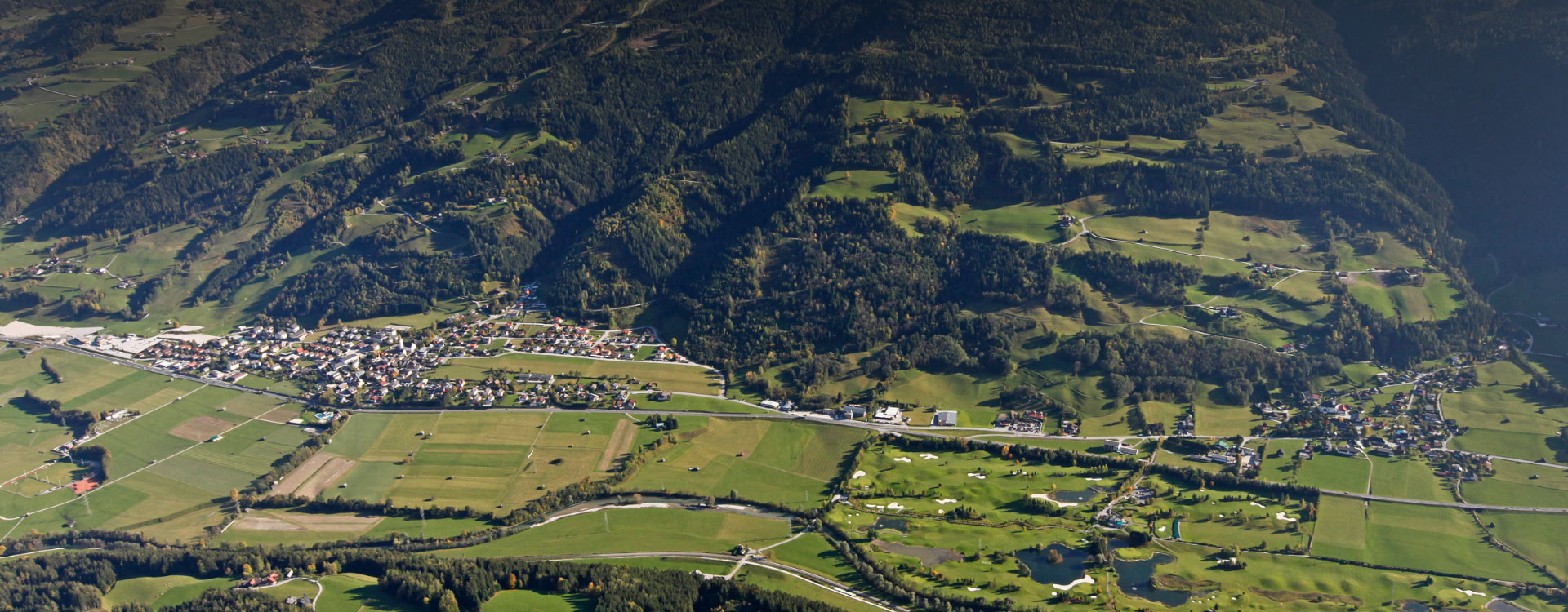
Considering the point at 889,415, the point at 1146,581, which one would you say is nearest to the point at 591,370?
the point at 889,415

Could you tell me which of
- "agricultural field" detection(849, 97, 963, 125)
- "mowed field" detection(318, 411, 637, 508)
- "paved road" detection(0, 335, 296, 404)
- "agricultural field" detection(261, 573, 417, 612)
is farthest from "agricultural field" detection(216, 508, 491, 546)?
"agricultural field" detection(849, 97, 963, 125)

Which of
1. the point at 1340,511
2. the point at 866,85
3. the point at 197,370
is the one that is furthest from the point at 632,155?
the point at 1340,511

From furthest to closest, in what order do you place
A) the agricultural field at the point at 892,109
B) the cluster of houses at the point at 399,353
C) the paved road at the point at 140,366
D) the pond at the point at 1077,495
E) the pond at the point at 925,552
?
the agricultural field at the point at 892,109, the paved road at the point at 140,366, the cluster of houses at the point at 399,353, the pond at the point at 1077,495, the pond at the point at 925,552

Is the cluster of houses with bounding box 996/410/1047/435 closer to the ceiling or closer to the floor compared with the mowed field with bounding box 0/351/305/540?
closer to the ceiling

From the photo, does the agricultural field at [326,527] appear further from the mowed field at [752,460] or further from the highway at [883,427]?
the highway at [883,427]

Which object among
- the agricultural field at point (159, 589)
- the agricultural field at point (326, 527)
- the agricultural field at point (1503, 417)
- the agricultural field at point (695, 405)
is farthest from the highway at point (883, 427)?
the agricultural field at point (159, 589)

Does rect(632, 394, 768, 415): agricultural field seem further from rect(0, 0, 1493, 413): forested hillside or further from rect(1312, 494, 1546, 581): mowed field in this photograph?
rect(1312, 494, 1546, 581): mowed field

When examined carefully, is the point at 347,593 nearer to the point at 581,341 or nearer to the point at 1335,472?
the point at 581,341
